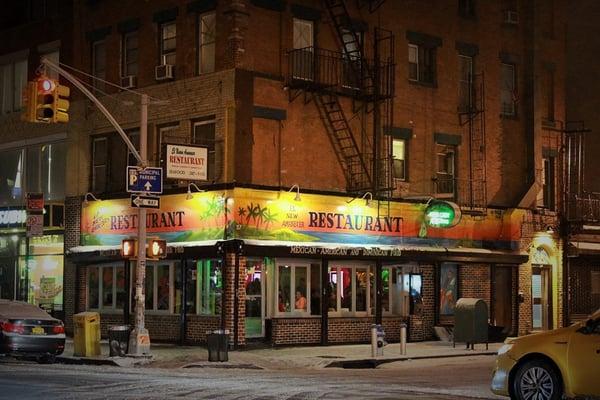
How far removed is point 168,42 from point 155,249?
867cm

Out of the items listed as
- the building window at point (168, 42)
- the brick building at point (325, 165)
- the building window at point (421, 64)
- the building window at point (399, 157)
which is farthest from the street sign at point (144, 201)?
the building window at point (421, 64)

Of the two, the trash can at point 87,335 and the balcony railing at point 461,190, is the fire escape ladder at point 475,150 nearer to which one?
the balcony railing at point 461,190

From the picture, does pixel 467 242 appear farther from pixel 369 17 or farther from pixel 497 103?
pixel 369 17

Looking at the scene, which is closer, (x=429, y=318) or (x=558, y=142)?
(x=429, y=318)

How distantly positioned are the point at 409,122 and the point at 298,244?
6.65 meters

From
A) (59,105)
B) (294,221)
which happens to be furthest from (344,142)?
(59,105)

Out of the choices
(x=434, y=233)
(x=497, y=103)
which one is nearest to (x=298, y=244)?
(x=434, y=233)

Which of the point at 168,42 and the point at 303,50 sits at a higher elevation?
the point at 168,42

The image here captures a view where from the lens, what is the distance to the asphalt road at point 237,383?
16.1 meters

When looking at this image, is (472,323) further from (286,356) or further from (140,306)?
(140,306)

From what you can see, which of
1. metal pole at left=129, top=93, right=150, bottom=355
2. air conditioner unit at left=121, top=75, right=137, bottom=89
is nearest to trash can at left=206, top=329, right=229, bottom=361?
metal pole at left=129, top=93, right=150, bottom=355

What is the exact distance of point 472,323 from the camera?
29406 millimetres

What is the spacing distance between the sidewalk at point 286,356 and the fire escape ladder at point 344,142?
516 centimetres

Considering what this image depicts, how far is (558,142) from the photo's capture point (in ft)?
124
